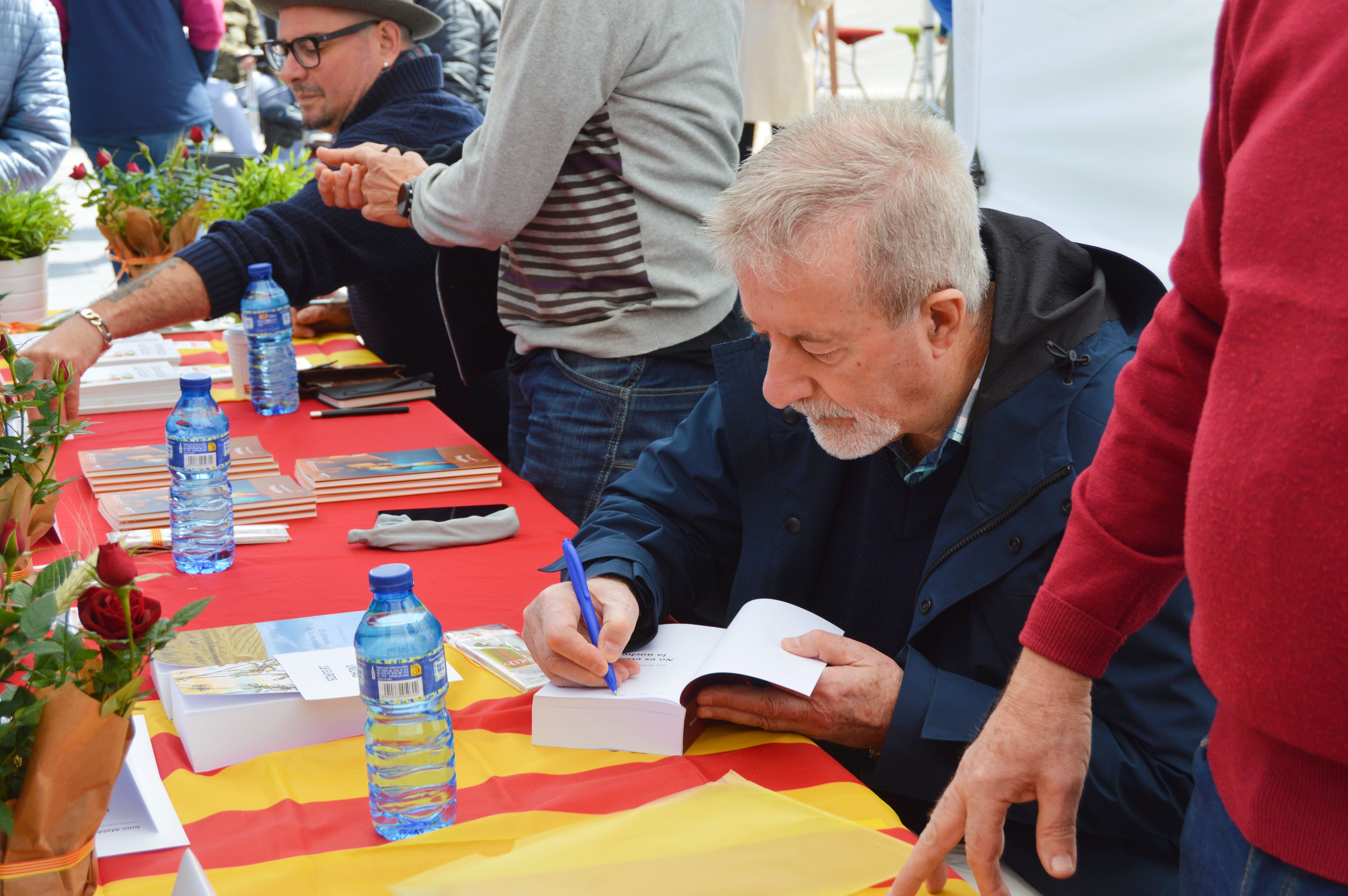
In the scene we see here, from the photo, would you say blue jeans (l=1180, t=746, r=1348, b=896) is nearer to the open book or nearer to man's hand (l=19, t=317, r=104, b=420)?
the open book

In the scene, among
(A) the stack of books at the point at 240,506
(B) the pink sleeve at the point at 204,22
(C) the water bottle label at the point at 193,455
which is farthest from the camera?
(B) the pink sleeve at the point at 204,22

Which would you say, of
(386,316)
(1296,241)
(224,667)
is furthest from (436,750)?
(386,316)

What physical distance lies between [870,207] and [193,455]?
3.33 ft

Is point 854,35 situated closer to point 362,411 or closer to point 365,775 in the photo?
point 362,411

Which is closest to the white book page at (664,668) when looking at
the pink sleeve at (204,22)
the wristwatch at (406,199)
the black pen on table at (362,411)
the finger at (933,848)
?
the finger at (933,848)

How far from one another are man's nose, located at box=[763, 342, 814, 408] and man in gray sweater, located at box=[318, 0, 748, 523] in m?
0.83

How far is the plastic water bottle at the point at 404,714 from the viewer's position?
1.03 m

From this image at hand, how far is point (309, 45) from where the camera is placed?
285cm

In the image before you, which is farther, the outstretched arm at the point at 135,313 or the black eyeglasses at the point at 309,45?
the black eyeglasses at the point at 309,45

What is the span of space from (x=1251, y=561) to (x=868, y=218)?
2.23ft

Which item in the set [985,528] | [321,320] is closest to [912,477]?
[985,528]

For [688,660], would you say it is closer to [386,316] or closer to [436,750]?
[436,750]

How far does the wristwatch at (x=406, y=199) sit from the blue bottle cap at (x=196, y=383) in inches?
33.7

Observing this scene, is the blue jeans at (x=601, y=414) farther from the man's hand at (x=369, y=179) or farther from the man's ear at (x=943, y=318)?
the man's ear at (x=943, y=318)
